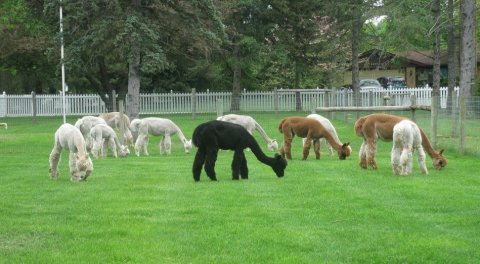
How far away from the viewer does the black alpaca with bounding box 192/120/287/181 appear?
15570mm

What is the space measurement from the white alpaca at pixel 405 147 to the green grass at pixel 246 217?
0.29 meters

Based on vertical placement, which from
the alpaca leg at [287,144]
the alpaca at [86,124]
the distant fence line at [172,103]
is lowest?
the alpaca leg at [287,144]

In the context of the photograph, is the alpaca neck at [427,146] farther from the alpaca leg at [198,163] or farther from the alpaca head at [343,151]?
the alpaca leg at [198,163]

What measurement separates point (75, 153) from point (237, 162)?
3.36 m

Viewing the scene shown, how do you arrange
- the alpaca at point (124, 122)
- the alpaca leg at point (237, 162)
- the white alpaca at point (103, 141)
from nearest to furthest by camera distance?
the alpaca leg at point (237, 162)
the white alpaca at point (103, 141)
the alpaca at point (124, 122)

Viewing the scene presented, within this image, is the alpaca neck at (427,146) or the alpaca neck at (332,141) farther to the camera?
the alpaca neck at (332,141)

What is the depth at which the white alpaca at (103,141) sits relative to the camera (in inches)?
896

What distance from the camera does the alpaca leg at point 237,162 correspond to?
1598 cm

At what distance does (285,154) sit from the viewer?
21203mm

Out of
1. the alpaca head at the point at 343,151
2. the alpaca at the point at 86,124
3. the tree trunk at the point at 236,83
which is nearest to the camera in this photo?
the alpaca head at the point at 343,151

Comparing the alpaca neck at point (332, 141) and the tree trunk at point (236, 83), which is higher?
the tree trunk at point (236, 83)

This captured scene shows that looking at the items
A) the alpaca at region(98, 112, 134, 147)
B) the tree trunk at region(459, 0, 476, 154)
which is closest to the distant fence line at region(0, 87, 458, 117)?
the tree trunk at region(459, 0, 476, 154)

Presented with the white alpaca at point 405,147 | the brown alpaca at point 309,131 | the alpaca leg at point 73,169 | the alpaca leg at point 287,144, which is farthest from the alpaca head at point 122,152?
the white alpaca at point 405,147

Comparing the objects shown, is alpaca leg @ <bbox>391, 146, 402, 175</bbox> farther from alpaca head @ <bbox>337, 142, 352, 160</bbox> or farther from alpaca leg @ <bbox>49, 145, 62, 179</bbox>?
alpaca leg @ <bbox>49, 145, 62, 179</bbox>
